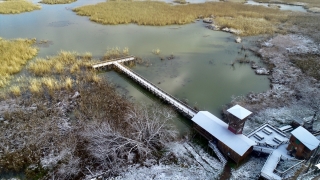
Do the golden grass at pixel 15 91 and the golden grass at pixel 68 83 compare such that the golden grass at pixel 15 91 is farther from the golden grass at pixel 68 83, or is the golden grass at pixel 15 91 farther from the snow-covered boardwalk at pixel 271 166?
the snow-covered boardwalk at pixel 271 166

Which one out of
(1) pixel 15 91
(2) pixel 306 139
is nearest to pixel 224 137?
(2) pixel 306 139

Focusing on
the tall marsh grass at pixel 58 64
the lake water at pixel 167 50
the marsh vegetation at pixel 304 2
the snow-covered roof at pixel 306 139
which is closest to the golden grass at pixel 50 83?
the tall marsh grass at pixel 58 64

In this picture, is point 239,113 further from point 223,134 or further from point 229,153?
point 229,153

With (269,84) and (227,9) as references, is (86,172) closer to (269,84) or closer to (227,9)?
(269,84)

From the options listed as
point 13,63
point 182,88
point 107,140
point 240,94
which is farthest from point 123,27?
point 107,140

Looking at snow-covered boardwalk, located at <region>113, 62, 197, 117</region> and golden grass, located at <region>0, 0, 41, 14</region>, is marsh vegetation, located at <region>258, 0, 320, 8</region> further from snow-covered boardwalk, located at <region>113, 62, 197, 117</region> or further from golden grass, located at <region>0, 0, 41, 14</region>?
golden grass, located at <region>0, 0, 41, 14</region>
